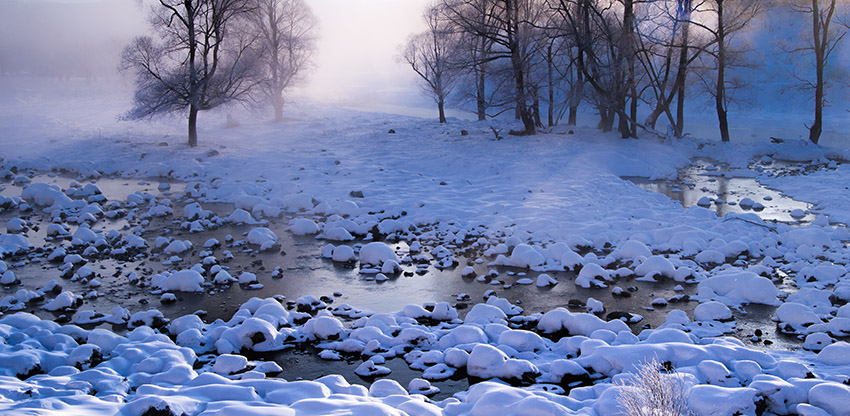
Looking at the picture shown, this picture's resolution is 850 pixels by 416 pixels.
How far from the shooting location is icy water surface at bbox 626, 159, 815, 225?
12320 millimetres

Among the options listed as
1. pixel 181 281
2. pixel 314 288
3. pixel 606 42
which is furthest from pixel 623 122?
pixel 181 281

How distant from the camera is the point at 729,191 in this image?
14.7m

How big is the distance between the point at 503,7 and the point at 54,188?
16138mm

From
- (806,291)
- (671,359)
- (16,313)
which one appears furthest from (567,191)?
(16,313)

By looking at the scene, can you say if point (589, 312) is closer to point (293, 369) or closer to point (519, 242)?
point (519, 242)

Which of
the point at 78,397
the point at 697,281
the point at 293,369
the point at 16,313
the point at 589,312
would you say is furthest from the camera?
the point at 697,281

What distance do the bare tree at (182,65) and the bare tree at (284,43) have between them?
31.8 ft

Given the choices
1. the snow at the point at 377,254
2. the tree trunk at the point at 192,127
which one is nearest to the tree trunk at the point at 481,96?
the tree trunk at the point at 192,127

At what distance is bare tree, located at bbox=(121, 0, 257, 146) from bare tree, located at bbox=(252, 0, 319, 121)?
381 inches

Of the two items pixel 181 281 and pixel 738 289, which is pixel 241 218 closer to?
pixel 181 281

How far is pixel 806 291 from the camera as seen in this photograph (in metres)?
7.41

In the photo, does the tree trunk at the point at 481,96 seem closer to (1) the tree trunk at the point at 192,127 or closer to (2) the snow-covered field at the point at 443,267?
(2) the snow-covered field at the point at 443,267

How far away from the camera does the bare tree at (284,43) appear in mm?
31744

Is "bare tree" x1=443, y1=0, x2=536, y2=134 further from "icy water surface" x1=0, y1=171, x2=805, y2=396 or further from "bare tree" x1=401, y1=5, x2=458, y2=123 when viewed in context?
"icy water surface" x1=0, y1=171, x2=805, y2=396
